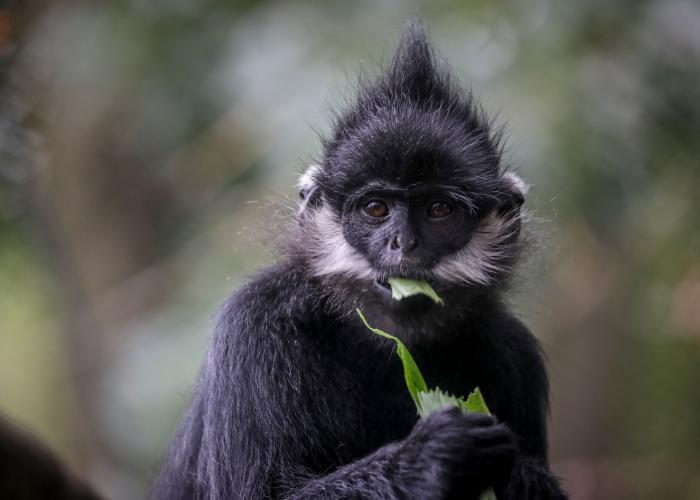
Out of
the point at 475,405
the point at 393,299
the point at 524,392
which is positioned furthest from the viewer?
the point at 524,392

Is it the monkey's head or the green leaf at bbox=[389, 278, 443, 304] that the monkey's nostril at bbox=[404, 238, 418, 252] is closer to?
the monkey's head

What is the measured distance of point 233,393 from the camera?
14.2ft

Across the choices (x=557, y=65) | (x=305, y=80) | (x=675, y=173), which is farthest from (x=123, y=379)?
(x=675, y=173)

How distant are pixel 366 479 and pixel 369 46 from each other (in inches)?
195

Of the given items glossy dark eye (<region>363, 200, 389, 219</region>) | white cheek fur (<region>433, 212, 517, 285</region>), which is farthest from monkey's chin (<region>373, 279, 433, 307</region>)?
glossy dark eye (<region>363, 200, 389, 219</region>)

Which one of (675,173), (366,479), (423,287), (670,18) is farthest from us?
(675,173)

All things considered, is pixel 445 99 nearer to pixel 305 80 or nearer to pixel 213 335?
pixel 213 335

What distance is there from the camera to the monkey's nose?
13.8 ft

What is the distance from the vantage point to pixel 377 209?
4430mm

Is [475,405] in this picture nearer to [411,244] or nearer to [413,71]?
[411,244]

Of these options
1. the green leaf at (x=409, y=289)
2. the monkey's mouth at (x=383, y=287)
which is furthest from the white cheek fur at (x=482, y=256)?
the monkey's mouth at (x=383, y=287)

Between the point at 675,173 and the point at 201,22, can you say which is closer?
the point at 675,173

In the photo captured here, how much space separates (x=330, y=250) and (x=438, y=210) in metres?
0.55

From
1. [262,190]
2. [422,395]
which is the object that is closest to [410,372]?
[422,395]
